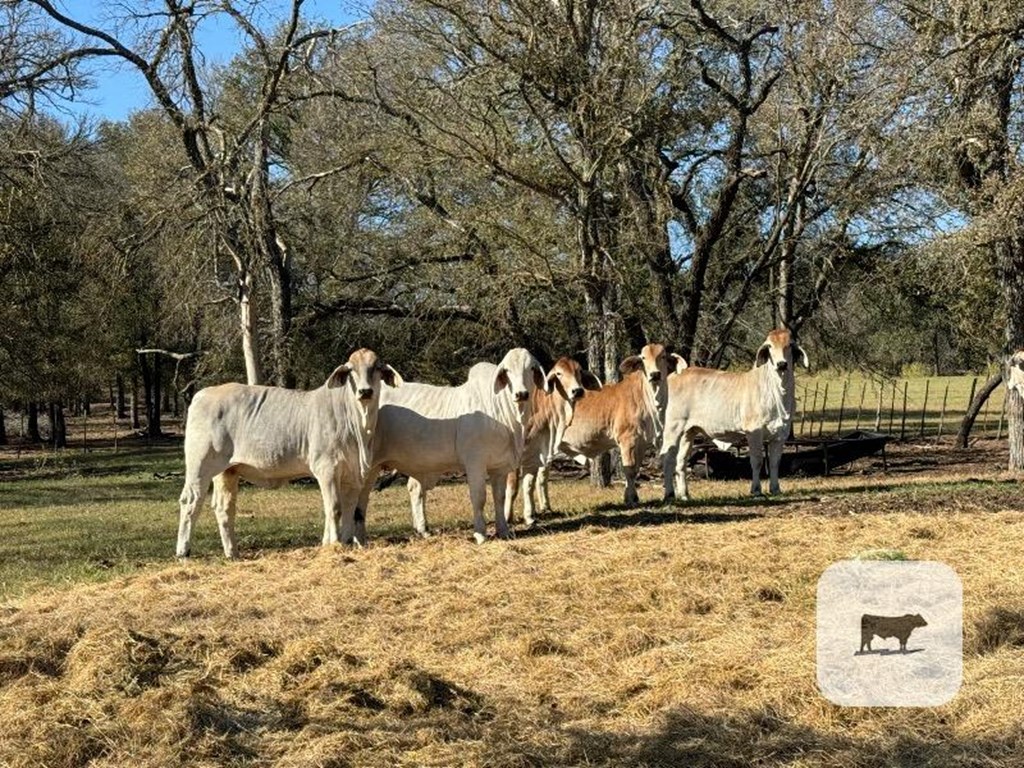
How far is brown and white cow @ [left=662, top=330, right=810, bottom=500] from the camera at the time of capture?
593 inches

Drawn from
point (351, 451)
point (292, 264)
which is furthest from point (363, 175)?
point (351, 451)

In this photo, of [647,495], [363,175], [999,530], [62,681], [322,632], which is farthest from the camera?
[363,175]

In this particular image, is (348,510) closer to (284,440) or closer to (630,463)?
(284,440)

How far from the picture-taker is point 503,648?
6.89 meters

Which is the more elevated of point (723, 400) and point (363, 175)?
point (363, 175)

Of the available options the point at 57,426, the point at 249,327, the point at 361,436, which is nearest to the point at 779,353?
the point at 361,436

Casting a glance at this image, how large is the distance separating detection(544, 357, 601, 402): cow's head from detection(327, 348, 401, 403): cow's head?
2.01 m

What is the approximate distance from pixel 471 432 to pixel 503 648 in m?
5.28

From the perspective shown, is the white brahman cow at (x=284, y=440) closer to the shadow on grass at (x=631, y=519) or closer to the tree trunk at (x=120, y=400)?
the shadow on grass at (x=631, y=519)

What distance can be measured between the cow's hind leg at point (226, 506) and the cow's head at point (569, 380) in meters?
3.65

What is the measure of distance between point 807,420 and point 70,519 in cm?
2768

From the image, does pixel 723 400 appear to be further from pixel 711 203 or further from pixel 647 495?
pixel 711 203

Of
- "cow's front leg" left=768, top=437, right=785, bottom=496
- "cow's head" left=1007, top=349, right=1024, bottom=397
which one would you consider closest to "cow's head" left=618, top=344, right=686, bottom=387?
"cow's front leg" left=768, top=437, right=785, bottom=496

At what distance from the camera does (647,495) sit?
54.8 feet
